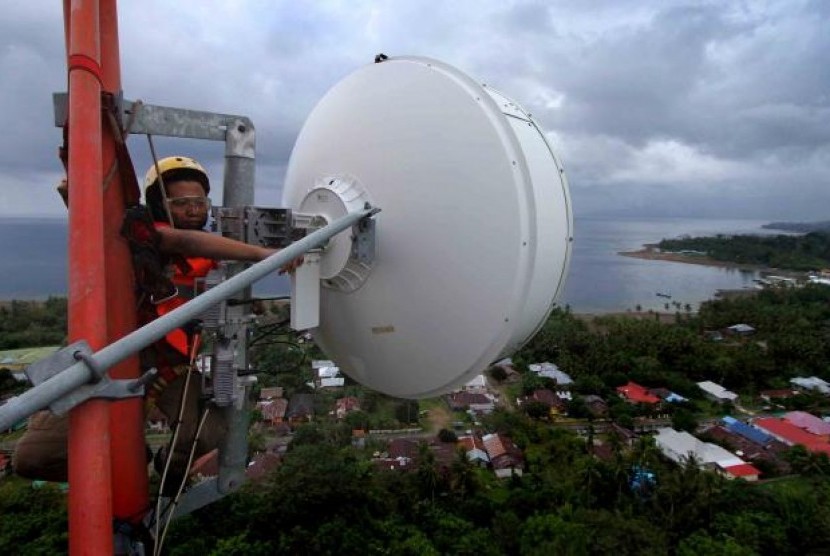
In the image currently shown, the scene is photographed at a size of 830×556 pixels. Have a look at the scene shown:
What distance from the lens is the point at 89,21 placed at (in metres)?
1.59

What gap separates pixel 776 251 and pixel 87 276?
97.8m

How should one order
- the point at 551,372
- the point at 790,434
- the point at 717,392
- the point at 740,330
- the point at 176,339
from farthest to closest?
1. the point at 740,330
2. the point at 551,372
3. the point at 717,392
4. the point at 790,434
5. the point at 176,339

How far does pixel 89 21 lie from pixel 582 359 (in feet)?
100

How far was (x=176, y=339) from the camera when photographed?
2.12m

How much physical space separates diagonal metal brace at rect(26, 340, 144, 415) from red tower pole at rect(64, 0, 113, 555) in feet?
0.15

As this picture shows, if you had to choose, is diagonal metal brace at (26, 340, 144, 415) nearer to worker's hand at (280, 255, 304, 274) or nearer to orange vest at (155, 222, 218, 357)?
orange vest at (155, 222, 218, 357)

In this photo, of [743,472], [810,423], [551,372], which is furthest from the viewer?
[551,372]

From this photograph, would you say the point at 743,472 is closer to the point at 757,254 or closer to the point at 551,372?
the point at 551,372

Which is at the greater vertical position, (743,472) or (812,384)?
(812,384)

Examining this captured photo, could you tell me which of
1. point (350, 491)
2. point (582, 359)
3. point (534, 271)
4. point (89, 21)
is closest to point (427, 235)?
point (534, 271)

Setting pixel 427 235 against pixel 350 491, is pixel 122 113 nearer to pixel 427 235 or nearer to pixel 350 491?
pixel 427 235

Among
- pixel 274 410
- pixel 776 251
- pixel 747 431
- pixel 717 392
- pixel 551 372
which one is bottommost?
pixel 274 410

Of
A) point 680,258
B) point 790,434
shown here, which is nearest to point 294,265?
point 790,434

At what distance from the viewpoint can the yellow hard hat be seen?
219 centimetres
